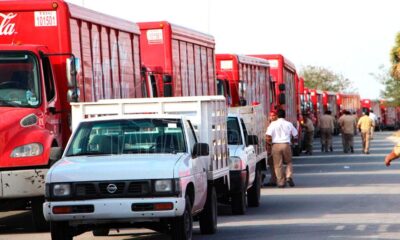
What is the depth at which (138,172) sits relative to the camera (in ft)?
45.0

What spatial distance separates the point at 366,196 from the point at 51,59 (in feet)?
25.8

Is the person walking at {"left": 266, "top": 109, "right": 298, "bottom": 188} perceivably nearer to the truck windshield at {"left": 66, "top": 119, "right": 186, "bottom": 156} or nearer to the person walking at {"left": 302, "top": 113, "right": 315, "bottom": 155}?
the truck windshield at {"left": 66, "top": 119, "right": 186, "bottom": 156}

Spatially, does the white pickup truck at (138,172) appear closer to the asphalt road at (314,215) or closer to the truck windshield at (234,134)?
the asphalt road at (314,215)

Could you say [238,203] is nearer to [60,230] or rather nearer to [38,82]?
[38,82]

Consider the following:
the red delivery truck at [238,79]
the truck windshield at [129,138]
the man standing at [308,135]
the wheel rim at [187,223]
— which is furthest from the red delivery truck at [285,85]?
the wheel rim at [187,223]

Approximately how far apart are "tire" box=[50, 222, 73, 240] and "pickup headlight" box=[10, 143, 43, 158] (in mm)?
3294

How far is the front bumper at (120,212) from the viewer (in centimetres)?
1359

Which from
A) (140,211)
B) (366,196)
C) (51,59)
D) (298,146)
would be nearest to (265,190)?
(366,196)

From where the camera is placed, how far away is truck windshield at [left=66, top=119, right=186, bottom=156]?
582 inches

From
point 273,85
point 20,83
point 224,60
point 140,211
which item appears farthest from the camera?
point 273,85

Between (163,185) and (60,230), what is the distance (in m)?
1.33

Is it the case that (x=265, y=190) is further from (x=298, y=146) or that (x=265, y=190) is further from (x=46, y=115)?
(x=298, y=146)

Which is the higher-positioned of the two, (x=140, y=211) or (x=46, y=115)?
(x=46, y=115)

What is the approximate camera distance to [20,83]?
17.8 m
